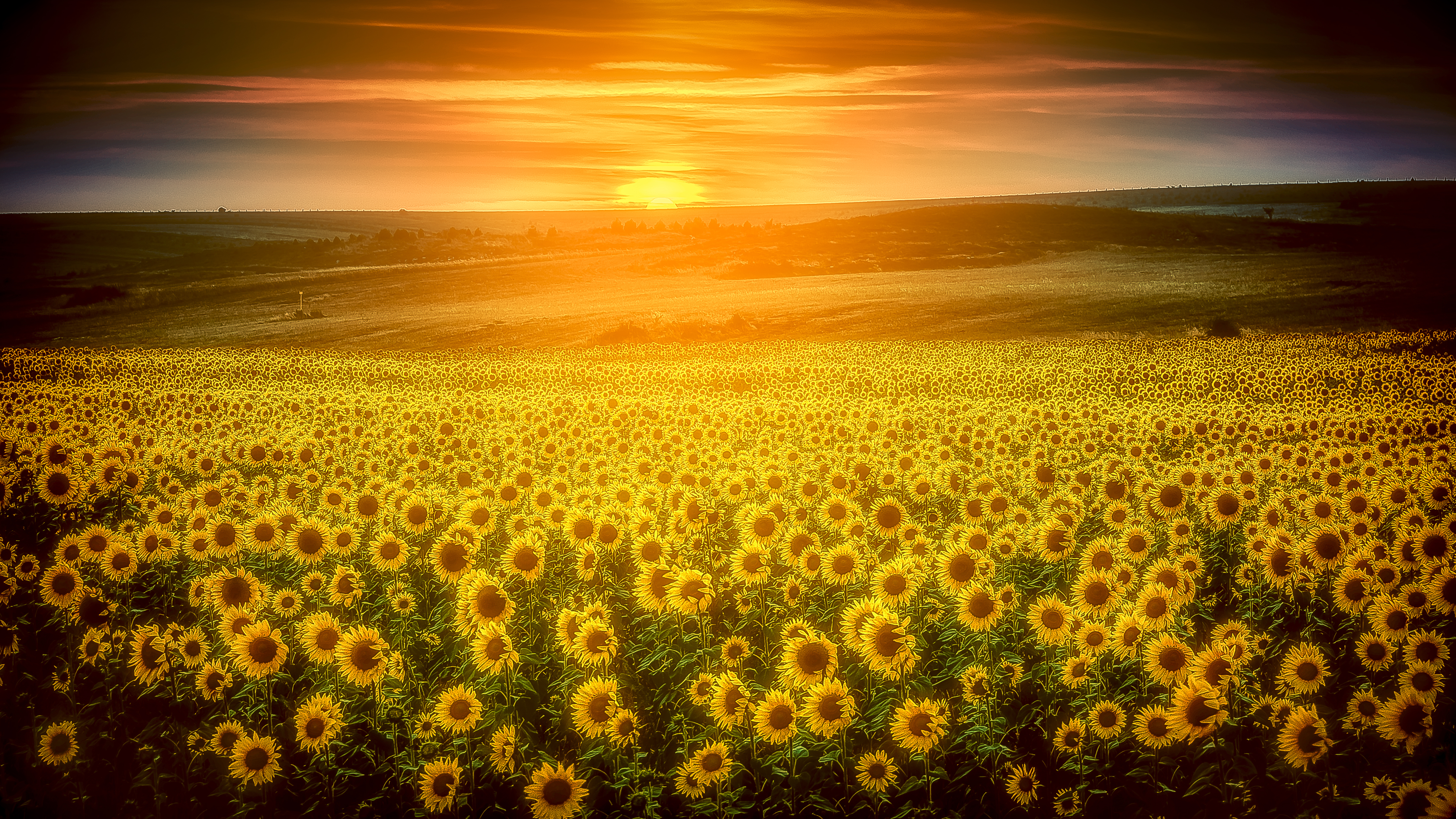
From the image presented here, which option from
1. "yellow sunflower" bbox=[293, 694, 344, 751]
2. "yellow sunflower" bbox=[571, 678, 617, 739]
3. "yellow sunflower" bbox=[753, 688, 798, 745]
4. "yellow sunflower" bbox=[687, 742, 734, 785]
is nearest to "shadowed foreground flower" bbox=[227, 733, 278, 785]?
"yellow sunflower" bbox=[293, 694, 344, 751]

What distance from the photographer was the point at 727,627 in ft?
18.3

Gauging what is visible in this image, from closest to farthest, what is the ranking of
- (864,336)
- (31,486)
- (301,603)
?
(301,603) → (31,486) → (864,336)

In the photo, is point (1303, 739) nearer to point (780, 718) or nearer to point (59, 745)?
point (780, 718)

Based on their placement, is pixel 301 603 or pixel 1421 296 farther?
pixel 1421 296

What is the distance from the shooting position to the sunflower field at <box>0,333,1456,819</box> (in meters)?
4.04

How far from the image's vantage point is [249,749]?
4.11 m

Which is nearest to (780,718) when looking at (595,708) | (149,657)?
(595,708)

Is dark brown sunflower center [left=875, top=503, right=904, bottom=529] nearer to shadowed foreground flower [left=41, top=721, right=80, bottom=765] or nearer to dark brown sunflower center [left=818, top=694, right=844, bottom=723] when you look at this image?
dark brown sunflower center [left=818, top=694, right=844, bottom=723]

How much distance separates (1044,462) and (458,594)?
7216mm

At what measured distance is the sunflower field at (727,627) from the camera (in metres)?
4.04

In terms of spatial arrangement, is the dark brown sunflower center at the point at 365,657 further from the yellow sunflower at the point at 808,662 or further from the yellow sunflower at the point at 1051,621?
the yellow sunflower at the point at 1051,621

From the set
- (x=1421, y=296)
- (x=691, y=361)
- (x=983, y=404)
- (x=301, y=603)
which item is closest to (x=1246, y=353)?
(x=1421, y=296)

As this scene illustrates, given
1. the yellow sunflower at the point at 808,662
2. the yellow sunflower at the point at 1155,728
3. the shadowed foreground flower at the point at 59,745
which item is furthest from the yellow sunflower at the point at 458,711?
the yellow sunflower at the point at 1155,728

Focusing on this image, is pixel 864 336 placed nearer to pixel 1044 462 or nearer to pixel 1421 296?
pixel 1421 296
